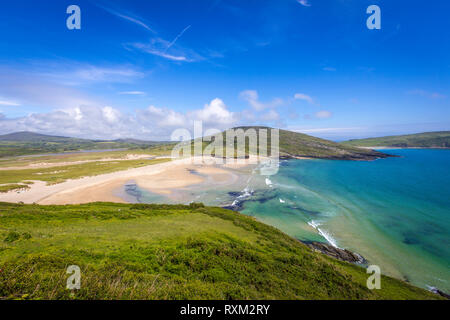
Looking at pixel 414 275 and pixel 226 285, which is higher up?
pixel 226 285

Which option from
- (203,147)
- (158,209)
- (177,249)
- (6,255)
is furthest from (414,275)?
(203,147)

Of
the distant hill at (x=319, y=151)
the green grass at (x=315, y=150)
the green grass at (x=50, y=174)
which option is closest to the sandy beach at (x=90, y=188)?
the green grass at (x=50, y=174)

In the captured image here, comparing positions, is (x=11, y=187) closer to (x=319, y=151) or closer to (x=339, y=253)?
A: (x=339, y=253)

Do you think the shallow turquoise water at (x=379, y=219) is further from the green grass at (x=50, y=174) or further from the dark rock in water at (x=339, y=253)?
the green grass at (x=50, y=174)

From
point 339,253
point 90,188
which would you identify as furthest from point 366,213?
point 90,188

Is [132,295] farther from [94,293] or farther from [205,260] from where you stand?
[205,260]
